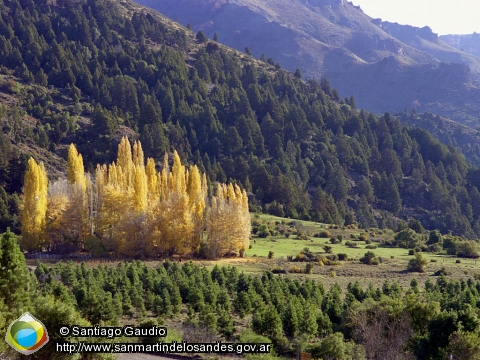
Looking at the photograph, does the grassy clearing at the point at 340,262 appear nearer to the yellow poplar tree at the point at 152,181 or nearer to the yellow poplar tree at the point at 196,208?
the yellow poplar tree at the point at 196,208

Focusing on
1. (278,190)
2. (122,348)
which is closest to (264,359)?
(122,348)

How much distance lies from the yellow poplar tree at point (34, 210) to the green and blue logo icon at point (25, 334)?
45246mm

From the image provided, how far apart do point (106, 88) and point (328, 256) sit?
74002 mm

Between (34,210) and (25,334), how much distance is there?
46.3 meters

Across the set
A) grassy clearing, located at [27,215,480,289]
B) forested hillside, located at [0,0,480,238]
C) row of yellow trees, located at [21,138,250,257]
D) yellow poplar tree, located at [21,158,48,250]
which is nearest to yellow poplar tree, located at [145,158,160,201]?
row of yellow trees, located at [21,138,250,257]

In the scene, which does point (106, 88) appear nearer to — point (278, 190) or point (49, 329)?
point (278, 190)

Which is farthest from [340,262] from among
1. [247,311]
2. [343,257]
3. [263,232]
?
[247,311]

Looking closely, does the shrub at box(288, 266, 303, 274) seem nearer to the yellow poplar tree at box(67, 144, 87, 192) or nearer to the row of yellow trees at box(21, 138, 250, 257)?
the row of yellow trees at box(21, 138, 250, 257)

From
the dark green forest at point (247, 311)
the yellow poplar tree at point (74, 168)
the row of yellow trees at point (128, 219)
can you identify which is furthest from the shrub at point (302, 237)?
the dark green forest at point (247, 311)

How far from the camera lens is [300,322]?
107 ft

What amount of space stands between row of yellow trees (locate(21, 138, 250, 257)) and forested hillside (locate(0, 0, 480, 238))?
21.5 meters

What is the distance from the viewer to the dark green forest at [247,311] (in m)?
24.7

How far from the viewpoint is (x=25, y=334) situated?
16.8 m

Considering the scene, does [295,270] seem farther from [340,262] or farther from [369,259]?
[369,259]
